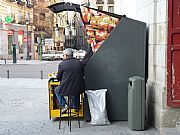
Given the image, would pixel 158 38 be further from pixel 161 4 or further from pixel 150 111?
pixel 150 111

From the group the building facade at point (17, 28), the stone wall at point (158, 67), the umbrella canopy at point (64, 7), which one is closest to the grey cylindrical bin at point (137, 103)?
the stone wall at point (158, 67)

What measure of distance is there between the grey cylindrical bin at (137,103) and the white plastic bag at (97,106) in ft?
2.43

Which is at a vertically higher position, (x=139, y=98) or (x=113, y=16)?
(x=113, y=16)

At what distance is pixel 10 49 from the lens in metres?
44.8

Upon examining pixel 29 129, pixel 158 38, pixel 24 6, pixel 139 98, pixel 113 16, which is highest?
pixel 24 6

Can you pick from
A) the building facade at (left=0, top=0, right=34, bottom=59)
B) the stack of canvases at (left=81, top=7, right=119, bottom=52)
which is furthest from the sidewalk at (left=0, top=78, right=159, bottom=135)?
→ the building facade at (left=0, top=0, right=34, bottom=59)

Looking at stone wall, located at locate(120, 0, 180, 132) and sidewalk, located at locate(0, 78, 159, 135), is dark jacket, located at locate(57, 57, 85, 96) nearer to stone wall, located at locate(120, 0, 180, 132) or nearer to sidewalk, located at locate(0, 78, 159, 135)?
sidewalk, located at locate(0, 78, 159, 135)

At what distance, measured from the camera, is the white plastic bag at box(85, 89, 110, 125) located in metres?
7.49

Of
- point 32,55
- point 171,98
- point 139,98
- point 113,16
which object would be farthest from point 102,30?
point 32,55

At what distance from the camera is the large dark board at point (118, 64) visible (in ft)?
25.2

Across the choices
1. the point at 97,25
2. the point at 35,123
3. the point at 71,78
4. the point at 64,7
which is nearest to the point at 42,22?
the point at 64,7

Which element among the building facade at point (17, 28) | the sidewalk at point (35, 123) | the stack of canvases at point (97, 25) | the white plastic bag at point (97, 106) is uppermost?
the building facade at point (17, 28)

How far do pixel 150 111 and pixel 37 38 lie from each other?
4949 centimetres

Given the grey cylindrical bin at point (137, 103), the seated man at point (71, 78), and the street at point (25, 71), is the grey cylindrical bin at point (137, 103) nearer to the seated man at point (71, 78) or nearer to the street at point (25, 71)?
the seated man at point (71, 78)
